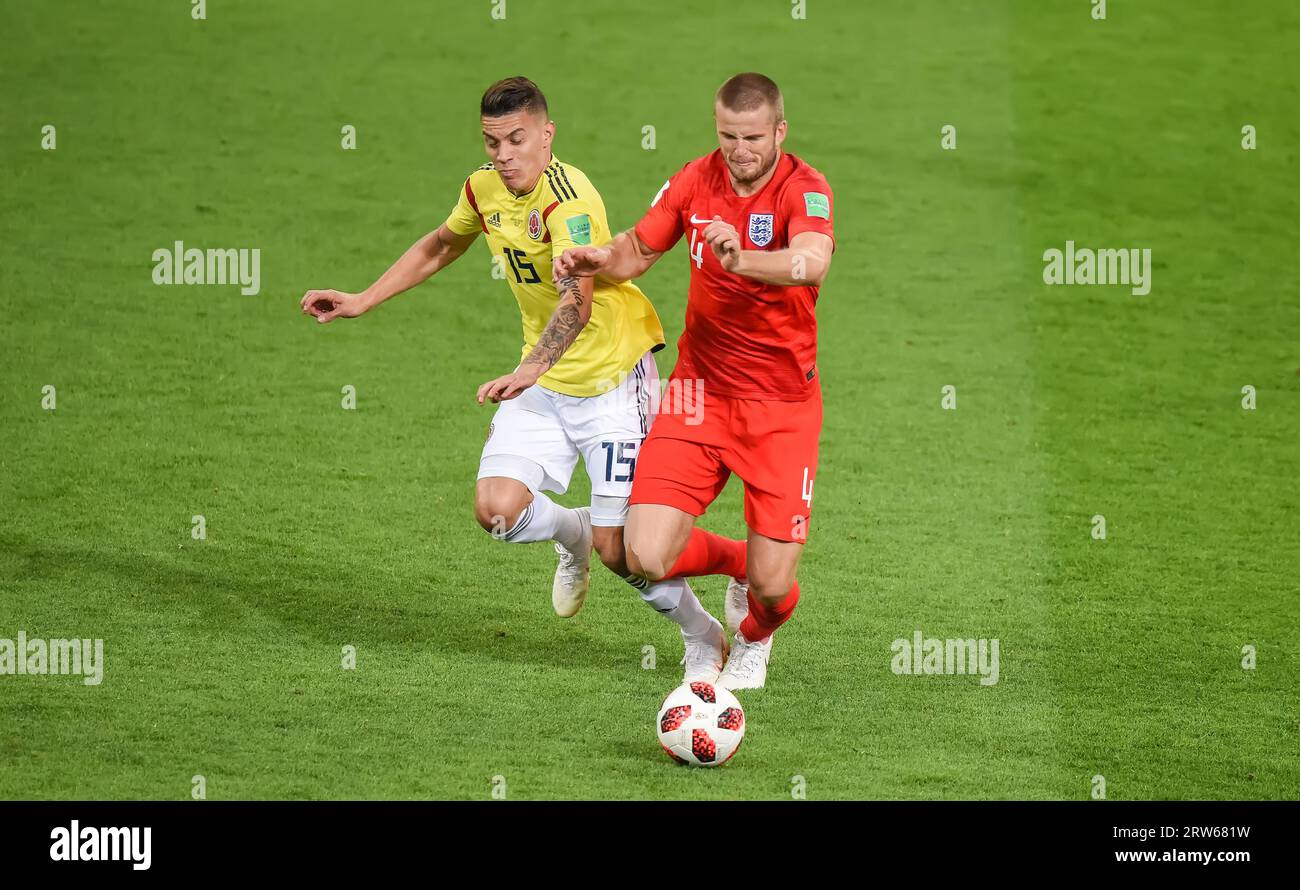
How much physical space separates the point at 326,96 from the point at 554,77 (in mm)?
1789

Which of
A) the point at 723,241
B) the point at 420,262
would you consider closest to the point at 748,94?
the point at 723,241

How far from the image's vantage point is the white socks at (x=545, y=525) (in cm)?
650

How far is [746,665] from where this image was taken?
255 inches

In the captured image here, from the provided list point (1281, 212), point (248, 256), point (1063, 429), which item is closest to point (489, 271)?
point (248, 256)

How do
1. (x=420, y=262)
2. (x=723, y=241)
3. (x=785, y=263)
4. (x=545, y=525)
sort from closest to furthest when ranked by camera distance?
(x=723, y=241) → (x=785, y=263) → (x=545, y=525) → (x=420, y=262)

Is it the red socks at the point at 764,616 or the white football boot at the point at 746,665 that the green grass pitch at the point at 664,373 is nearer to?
the white football boot at the point at 746,665

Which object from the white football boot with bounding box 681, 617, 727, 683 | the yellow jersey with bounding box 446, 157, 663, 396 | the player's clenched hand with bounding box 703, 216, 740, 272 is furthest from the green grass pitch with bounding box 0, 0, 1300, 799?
the player's clenched hand with bounding box 703, 216, 740, 272

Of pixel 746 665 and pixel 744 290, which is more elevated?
pixel 744 290

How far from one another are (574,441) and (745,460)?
0.80 m

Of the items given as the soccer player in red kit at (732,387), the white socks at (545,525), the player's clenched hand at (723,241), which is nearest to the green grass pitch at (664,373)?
the white socks at (545,525)

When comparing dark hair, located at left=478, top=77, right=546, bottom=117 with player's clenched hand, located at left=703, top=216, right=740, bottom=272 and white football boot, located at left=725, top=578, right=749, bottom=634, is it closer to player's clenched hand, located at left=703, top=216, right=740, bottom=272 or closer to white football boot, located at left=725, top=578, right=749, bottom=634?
player's clenched hand, located at left=703, top=216, right=740, bottom=272

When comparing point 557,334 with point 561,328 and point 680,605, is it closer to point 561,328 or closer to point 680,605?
point 561,328

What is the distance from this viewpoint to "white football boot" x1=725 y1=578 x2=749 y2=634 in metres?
6.85

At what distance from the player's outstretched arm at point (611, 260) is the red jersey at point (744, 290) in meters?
0.05
